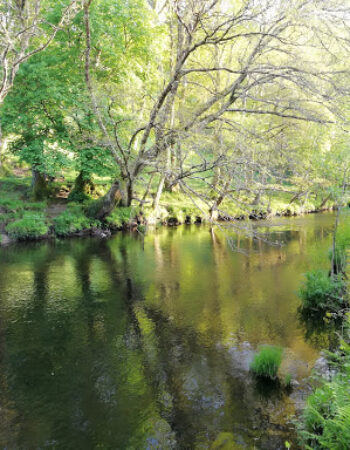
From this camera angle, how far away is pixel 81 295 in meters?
13.8

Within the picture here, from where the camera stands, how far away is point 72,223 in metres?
25.0

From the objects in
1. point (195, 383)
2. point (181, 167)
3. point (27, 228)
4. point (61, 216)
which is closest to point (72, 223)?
point (61, 216)

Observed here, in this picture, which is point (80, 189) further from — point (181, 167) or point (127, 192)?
point (181, 167)

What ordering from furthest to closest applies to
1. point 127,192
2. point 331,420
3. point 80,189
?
point 80,189, point 127,192, point 331,420

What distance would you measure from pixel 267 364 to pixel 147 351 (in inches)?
123

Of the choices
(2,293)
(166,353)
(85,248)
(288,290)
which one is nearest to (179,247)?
(85,248)

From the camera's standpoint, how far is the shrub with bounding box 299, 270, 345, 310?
37.5 feet

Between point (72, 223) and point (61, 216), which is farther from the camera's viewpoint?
point (61, 216)

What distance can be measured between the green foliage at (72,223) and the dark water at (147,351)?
6243 mm

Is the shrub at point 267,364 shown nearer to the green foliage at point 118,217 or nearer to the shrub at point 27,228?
the shrub at point 27,228

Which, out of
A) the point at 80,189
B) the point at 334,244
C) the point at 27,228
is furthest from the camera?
the point at 80,189

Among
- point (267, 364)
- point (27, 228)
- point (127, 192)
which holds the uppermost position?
point (127, 192)

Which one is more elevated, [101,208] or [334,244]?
[101,208]

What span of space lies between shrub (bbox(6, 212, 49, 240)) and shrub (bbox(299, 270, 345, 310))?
1751 centimetres
